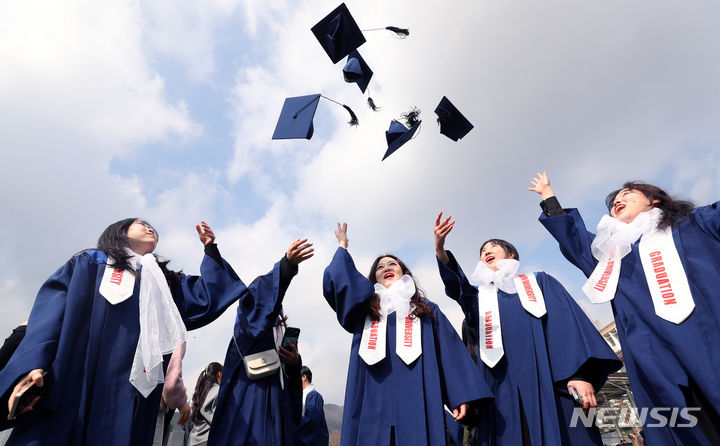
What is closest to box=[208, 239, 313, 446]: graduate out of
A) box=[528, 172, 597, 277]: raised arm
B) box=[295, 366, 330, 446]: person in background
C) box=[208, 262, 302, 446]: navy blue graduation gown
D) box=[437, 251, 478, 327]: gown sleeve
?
box=[208, 262, 302, 446]: navy blue graduation gown

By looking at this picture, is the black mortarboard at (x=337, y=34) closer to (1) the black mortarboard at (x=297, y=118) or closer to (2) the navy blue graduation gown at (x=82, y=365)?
(1) the black mortarboard at (x=297, y=118)

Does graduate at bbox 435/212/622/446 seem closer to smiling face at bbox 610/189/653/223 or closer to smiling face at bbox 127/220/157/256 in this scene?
smiling face at bbox 610/189/653/223

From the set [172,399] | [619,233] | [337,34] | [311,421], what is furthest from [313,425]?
[337,34]

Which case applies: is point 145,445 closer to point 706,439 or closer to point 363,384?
point 363,384

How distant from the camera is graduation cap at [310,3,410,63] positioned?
5191mm

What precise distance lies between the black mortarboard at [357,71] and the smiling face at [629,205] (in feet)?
10.4

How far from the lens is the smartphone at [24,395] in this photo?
214 centimetres

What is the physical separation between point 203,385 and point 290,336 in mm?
1644

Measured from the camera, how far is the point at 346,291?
11.8 feet

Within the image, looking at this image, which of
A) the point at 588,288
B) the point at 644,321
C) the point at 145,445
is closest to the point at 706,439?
the point at 644,321

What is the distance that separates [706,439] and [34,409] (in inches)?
148

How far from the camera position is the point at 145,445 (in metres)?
2.60

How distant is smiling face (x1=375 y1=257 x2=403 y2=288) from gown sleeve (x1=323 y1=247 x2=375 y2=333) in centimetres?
39

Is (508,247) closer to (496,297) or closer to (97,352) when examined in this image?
(496,297)
